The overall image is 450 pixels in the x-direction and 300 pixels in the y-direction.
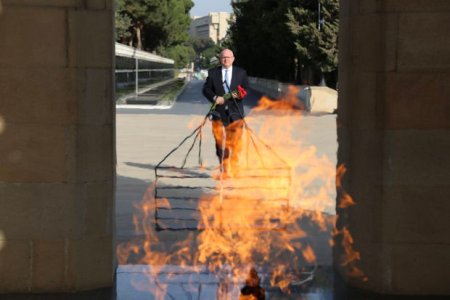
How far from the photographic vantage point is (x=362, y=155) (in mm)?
5035

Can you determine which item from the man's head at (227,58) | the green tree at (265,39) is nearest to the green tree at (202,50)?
the green tree at (265,39)

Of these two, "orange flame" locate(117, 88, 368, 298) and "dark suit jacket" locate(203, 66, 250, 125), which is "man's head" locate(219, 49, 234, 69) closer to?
"dark suit jacket" locate(203, 66, 250, 125)

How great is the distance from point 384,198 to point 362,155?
1.21ft

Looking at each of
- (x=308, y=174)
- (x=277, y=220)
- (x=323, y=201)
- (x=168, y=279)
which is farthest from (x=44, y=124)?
(x=308, y=174)

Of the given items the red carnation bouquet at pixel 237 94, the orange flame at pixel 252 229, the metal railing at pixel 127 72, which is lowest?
the orange flame at pixel 252 229

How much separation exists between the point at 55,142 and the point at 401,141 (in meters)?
2.59

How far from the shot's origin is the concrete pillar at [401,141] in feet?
15.9

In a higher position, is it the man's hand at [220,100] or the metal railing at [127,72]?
the metal railing at [127,72]

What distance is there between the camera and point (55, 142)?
15.9 feet

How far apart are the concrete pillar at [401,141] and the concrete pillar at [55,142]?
1.94 metres

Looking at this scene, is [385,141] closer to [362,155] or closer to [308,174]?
[362,155]

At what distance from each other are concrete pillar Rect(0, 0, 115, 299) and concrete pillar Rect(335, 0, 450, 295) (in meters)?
1.94

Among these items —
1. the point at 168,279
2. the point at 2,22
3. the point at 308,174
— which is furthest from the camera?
the point at 308,174

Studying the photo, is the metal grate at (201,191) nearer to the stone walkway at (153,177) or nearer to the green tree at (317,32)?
the stone walkway at (153,177)
